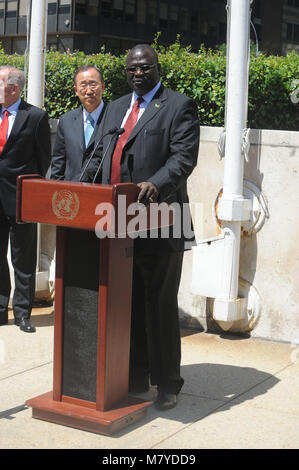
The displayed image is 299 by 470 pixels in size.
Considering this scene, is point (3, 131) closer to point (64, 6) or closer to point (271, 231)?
point (271, 231)

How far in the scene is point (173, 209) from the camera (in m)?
4.68

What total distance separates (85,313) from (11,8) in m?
57.3

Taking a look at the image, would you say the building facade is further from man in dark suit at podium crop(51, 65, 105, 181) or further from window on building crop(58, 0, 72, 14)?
man in dark suit at podium crop(51, 65, 105, 181)

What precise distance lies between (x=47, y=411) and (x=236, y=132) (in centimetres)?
280

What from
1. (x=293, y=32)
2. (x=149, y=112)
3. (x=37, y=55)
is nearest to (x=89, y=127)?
(x=149, y=112)

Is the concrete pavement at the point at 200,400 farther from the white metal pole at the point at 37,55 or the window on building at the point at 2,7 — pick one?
the window on building at the point at 2,7

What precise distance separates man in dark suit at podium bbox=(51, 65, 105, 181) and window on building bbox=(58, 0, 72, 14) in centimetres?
5307

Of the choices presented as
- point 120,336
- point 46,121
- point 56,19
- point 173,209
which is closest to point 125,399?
point 120,336

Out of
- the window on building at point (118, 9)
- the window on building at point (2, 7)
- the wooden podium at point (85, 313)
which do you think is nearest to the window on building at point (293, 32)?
the window on building at point (118, 9)

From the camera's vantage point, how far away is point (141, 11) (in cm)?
6169

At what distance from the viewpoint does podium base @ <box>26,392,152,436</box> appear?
4469mm

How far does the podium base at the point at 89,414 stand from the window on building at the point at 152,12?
60.1 metres

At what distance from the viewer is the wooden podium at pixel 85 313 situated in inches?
175
